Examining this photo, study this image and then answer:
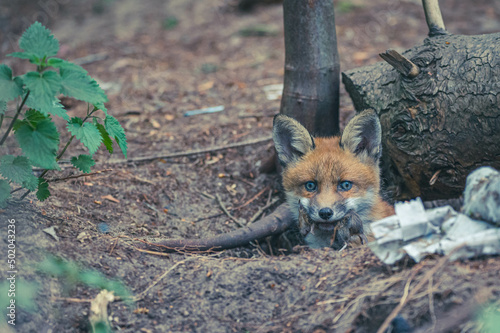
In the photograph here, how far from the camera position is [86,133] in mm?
3305

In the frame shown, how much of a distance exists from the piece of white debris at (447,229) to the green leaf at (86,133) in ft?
7.03

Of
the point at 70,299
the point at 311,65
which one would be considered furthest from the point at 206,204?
the point at 70,299

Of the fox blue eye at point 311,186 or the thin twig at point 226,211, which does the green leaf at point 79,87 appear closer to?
the fox blue eye at point 311,186

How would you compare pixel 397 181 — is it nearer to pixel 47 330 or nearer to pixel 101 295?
pixel 101 295

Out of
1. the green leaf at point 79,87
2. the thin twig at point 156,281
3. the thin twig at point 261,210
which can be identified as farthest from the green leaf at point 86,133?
the thin twig at point 261,210

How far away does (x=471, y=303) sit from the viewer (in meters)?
2.33

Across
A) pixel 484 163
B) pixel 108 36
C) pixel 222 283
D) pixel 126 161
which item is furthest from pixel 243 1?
pixel 222 283

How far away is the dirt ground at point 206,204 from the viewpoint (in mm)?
2650

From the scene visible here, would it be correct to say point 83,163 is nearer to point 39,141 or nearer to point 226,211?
point 39,141

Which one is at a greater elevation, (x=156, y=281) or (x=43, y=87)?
(x=43, y=87)

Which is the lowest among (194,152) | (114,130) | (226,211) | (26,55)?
(226,211)

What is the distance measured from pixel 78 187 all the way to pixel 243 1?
8168 mm

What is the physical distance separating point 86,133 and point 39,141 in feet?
1.24

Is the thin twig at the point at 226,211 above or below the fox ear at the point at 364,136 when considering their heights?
below
